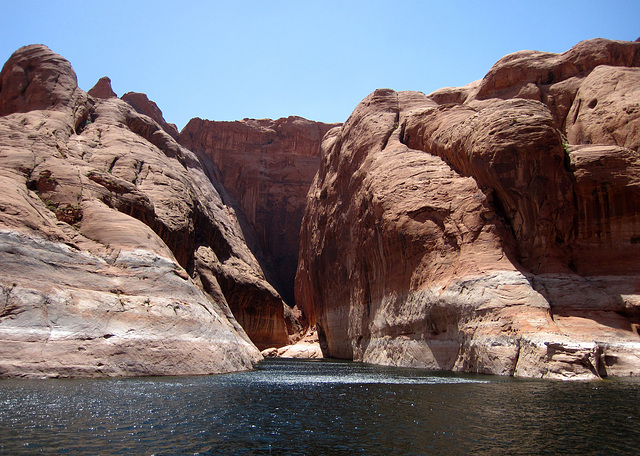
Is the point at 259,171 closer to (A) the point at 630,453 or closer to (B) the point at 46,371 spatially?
(B) the point at 46,371

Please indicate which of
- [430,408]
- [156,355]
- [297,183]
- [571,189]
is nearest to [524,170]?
[571,189]

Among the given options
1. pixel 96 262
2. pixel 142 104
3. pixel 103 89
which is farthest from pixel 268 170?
pixel 96 262

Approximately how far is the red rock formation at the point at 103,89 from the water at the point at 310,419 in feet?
190

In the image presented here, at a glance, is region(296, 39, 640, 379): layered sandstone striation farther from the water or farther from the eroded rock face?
the eroded rock face

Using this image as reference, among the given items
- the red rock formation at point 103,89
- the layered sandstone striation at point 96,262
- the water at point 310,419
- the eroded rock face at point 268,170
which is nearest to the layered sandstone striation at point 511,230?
the water at point 310,419

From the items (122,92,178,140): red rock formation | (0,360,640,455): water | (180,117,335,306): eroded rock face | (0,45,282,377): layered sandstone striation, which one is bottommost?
(0,360,640,455): water

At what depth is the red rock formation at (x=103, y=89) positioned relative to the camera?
67.1 metres

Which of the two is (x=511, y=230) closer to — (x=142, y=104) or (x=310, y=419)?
(x=310, y=419)

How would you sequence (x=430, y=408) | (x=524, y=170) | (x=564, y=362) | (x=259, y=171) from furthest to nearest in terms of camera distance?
(x=259, y=171), (x=524, y=170), (x=564, y=362), (x=430, y=408)

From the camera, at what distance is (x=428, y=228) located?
32.5 metres

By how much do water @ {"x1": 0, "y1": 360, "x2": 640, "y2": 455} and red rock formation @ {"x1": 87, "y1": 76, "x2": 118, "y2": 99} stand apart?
5792 cm

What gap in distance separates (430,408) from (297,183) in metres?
74.4

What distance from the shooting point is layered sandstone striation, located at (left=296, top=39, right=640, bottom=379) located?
2381cm

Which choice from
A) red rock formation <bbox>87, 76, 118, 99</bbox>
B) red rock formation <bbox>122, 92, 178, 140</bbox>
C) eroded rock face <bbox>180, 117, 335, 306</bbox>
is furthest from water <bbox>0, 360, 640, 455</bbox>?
eroded rock face <bbox>180, 117, 335, 306</bbox>
